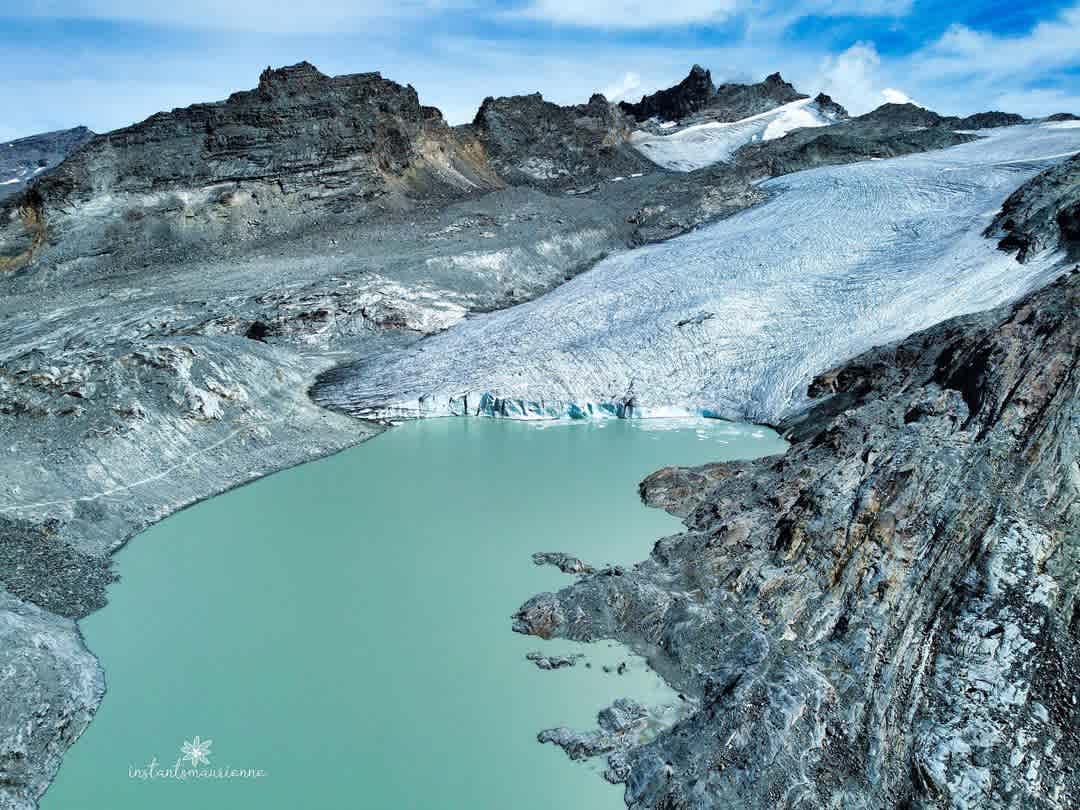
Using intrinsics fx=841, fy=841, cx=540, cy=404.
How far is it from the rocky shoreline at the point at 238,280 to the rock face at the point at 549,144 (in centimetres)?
15

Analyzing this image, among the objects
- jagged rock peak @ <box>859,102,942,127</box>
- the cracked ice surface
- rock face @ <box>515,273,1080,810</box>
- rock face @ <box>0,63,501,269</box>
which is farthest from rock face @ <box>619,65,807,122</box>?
rock face @ <box>515,273,1080,810</box>

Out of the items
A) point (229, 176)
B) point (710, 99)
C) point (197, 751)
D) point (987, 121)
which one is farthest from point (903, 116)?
point (197, 751)

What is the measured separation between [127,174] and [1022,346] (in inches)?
930

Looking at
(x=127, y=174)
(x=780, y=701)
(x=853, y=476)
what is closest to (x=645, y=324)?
(x=853, y=476)

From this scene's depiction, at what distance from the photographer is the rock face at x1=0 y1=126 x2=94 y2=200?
164 feet

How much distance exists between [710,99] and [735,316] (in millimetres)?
38504

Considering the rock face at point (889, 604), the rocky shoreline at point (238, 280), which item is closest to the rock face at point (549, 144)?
the rocky shoreline at point (238, 280)

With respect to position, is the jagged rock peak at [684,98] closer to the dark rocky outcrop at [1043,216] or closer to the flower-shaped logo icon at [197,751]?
the dark rocky outcrop at [1043,216]

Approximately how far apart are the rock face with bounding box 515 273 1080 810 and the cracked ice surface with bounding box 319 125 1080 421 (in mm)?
4051

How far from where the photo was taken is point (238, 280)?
20.4 m

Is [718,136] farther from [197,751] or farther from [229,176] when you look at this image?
[197,751]

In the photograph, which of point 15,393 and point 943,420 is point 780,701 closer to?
point 943,420

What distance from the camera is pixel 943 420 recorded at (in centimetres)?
938

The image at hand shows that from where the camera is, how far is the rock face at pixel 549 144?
121 ft
